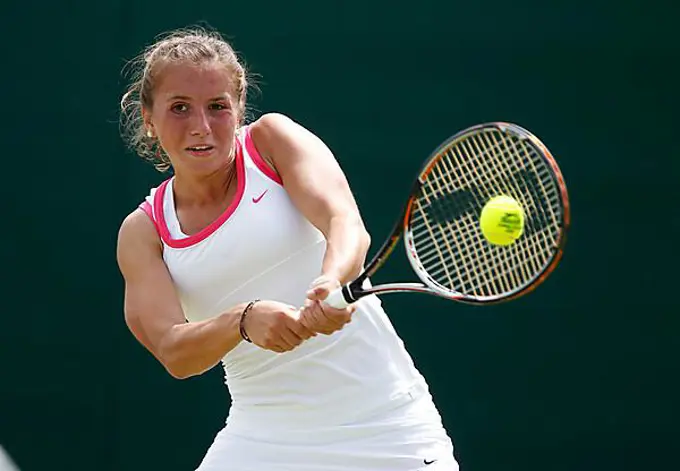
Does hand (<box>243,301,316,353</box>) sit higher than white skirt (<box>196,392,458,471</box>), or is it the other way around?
hand (<box>243,301,316,353</box>)

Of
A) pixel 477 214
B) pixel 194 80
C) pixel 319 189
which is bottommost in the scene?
pixel 477 214

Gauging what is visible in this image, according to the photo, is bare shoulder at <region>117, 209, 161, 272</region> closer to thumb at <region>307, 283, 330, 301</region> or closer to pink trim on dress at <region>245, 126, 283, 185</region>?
pink trim on dress at <region>245, 126, 283, 185</region>

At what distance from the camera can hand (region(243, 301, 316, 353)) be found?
2.56 metres

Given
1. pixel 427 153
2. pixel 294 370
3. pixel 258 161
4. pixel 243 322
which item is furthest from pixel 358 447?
pixel 427 153

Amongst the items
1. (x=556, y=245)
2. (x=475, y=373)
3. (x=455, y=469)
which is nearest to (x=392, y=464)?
(x=455, y=469)

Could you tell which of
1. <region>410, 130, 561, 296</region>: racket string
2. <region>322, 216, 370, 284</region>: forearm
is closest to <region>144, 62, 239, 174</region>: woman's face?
<region>322, 216, 370, 284</region>: forearm

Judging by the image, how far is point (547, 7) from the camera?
4.38 meters

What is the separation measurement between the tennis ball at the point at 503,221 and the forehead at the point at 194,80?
65 cm

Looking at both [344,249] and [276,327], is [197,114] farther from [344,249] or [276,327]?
[276,327]

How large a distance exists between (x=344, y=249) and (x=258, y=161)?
1.26 feet

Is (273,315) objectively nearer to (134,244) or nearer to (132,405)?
(134,244)

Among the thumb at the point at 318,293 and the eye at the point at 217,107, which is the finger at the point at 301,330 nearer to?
the thumb at the point at 318,293

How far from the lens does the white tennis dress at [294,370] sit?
2.85 meters

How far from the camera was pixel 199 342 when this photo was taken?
9.09 feet
